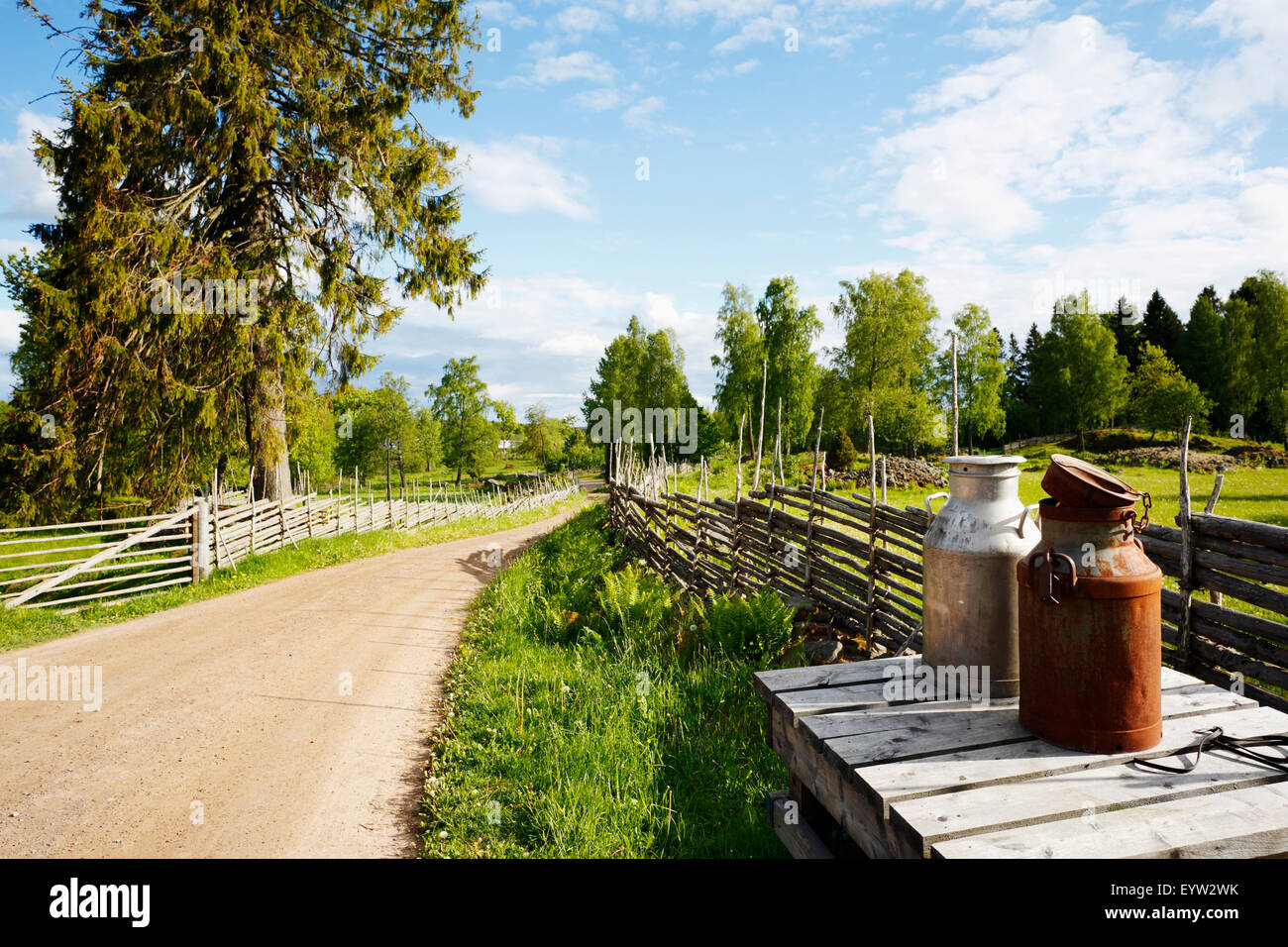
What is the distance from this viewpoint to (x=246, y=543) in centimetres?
1347

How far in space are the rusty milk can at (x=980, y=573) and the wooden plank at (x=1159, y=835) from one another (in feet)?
2.26

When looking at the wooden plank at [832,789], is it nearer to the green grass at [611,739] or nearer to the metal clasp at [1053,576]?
the metal clasp at [1053,576]

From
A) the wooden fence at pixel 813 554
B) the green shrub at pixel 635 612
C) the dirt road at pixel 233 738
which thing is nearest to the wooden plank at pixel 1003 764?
the wooden fence at pixel 813 554

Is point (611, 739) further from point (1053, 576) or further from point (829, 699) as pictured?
point (1053, 576)

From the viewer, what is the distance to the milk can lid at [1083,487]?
2121 millimetres

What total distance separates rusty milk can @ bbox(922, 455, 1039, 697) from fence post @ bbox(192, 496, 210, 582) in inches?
491

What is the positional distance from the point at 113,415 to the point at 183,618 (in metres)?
5.98

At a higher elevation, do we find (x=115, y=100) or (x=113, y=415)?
(x=115, y=100)

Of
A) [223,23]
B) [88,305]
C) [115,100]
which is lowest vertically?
[88,305]

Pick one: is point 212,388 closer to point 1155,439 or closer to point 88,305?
point 88,305

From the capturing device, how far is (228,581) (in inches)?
460

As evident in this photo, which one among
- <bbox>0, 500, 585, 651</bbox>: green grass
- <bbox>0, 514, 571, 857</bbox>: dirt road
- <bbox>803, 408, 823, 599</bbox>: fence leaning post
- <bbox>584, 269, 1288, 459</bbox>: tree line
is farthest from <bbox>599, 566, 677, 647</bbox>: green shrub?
<bbox>584, 269, 1288, 459</bbox>: tree line

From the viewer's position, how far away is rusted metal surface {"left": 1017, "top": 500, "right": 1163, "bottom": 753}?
2.04m
